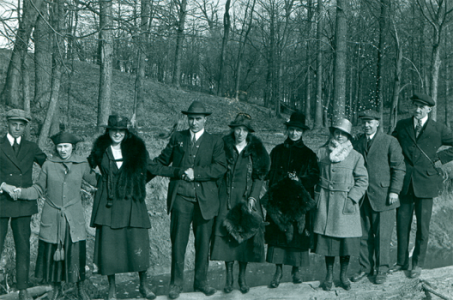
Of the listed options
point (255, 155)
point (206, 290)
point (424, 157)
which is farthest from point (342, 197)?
point (206, 290)

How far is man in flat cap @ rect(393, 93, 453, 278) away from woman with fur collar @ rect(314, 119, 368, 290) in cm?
96

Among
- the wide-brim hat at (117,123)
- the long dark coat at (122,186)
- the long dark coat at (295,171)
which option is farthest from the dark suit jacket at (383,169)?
the wide-brim hat at (117,123)

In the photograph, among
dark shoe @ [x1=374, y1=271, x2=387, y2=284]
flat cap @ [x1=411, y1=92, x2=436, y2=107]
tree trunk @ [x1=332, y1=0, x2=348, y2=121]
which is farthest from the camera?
tree trunk @ [x1=332, y1=0, x2=348, y2=121]

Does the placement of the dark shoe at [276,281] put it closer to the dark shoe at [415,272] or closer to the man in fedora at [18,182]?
the dark shoe at [415,272]

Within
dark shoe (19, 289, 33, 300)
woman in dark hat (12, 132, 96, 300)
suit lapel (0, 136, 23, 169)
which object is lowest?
dark shoe (19, 289, 33, 300)

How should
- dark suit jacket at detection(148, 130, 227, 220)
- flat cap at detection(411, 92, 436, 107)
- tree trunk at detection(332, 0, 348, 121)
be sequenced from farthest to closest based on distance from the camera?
tree trunk at detection(332, 0, 348, 121) < flat cap at detection(411, 92, 436, 107) < dark suit jacket at detection(148, 130, 227, 220)

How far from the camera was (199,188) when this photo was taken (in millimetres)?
5168

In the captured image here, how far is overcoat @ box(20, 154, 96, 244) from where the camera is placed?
4.98m

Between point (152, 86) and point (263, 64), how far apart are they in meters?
13.5

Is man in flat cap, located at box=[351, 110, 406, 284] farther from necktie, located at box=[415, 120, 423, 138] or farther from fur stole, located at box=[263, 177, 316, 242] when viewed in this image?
fur stole, located at box=[263, 177, 316, 242]

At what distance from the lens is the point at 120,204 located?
196 inches

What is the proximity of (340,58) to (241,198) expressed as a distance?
548 cm

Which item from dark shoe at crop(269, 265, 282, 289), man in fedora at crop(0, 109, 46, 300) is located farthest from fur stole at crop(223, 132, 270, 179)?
man in fedora at crop(0, 109, 46, 300)

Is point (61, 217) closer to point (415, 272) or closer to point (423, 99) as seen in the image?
point (415, 272)
